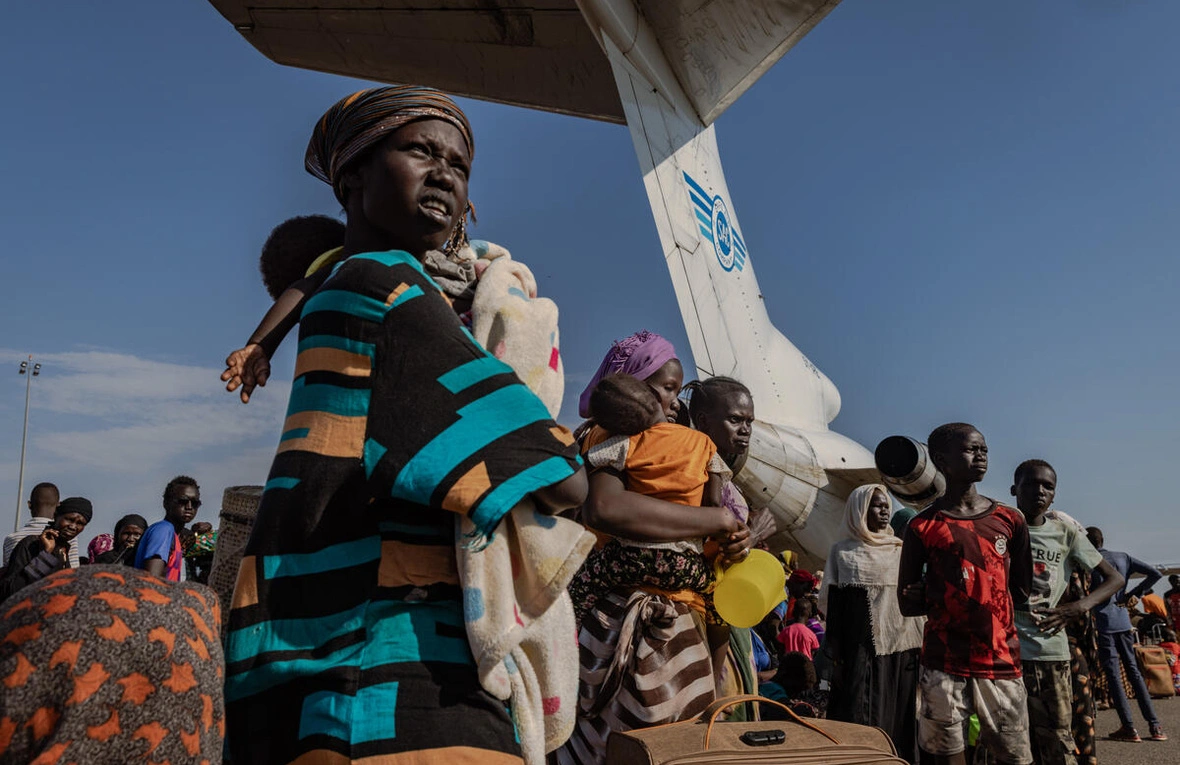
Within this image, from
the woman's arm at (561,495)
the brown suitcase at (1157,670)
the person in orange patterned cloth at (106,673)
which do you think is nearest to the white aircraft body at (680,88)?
the brown suitcase at (1157,670)

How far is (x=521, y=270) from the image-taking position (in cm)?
154

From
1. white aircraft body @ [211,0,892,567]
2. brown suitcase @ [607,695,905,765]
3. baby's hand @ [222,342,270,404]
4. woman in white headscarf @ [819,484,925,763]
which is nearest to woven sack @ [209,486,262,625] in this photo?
baby's hand @ [222,342,270,404]

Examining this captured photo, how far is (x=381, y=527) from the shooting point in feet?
4.14

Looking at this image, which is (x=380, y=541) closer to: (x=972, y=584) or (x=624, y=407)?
(x=624, y=407)

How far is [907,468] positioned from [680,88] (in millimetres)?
4803

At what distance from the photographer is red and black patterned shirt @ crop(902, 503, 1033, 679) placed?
365 cm

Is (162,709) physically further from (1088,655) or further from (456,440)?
(1088,655)

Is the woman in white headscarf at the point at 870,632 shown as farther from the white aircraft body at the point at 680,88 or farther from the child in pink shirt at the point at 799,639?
the white aircraft body at the point at 680,88

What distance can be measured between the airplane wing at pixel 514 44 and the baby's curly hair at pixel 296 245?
8.64m

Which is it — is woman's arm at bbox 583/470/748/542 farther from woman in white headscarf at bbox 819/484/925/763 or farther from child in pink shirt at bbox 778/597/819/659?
child in pink shirt at bbox 778/597/819/659

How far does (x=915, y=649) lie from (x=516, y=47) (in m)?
10.3

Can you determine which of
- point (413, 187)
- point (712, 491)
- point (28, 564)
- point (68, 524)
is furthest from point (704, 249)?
point (413, 187)

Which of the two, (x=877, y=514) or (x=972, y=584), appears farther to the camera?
(x=877, y=514)

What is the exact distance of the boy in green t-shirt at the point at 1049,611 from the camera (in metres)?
4.31
